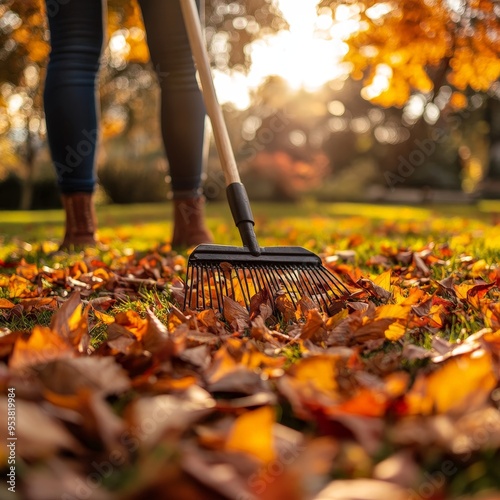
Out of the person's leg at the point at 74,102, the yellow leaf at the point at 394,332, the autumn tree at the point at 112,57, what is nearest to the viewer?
the yellow leaf at the point at 394,332

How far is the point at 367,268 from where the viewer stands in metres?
2.66

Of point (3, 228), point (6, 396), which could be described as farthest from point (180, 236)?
point (3, 228)

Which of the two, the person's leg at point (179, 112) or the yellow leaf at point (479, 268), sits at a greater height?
the person's leg at point (179, 112)

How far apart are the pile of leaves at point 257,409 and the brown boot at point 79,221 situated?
1.70 m

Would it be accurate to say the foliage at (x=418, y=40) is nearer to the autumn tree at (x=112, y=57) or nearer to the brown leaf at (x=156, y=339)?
the autumn tree at (x=112, y=57)

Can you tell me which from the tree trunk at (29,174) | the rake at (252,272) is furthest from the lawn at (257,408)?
the tree trunk at (29,174)

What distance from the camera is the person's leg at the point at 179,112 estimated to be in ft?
9.77

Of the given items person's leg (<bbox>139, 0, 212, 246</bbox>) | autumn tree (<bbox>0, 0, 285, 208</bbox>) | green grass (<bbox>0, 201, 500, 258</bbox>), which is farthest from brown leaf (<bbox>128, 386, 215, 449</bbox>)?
autumn tree (<bbox>0, 0, 285, 208</bbox>)

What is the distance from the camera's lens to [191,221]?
323 cm

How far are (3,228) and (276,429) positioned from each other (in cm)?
627

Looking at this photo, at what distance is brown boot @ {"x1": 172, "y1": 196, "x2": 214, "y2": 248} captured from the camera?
3227 millimetres

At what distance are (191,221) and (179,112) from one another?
554 millimetres

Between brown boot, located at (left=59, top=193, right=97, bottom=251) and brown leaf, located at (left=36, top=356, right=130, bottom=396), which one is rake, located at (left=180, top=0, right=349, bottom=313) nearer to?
brown leaf, located at (left=36, top=356, right=130, bottom=396)

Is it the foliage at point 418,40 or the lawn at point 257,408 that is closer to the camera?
the lawn at point 257,408
